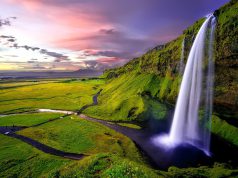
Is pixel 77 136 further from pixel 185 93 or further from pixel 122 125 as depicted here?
pixel 185 93

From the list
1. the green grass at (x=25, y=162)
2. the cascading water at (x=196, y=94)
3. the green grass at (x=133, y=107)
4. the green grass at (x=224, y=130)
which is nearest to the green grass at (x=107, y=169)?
the green grass at (x=25, y=162)

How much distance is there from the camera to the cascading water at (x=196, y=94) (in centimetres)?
6719

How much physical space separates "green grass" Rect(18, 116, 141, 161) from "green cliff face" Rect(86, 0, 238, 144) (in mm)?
16847

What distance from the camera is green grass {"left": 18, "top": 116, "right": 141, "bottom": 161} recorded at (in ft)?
186

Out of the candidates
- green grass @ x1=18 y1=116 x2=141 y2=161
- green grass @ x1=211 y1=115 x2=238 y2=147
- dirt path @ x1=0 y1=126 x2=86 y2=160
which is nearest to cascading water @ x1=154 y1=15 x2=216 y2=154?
green grass @ x1=211 y1=115 x2=238 y2=147

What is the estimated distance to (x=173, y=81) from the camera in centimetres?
10131

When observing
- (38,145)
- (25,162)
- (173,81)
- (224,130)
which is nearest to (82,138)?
(38,145)

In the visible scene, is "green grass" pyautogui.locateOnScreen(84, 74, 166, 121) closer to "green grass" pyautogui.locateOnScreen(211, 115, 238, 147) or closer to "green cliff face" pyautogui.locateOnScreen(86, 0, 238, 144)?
"green cliff face" pyautogui.locateOnScreen(86, 0, 238, 144)

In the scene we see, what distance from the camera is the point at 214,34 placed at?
234ft

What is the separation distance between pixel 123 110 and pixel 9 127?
43.9 m

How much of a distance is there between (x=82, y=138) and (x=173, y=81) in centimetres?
5238

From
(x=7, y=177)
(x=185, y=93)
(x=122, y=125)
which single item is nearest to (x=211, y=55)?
(x=185, y=93)

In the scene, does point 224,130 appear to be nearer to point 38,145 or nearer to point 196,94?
point 196,94

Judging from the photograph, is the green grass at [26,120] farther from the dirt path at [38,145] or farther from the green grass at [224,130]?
the green grass at [224,130]
